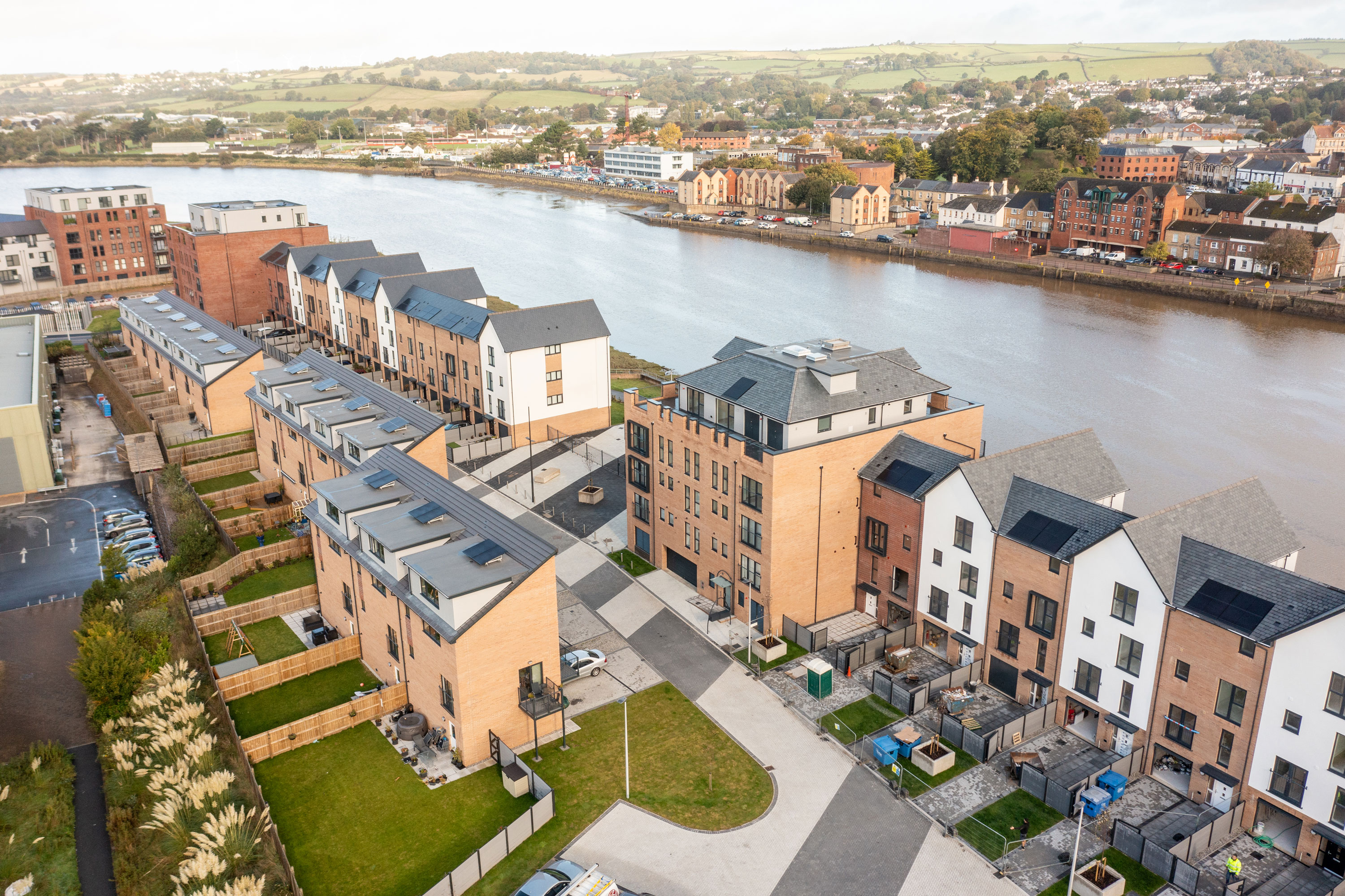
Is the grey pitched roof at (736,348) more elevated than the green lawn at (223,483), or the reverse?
the grey pitched roof at (736,348)

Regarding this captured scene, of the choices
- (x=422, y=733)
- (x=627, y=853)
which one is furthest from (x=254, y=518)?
(x=627, y=853)

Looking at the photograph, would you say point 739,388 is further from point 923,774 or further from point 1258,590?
point 1258,590

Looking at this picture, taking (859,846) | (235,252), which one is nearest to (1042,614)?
(859,846)

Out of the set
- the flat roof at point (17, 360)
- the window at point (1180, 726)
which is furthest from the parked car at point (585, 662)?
the flat roof at point (17, 360)

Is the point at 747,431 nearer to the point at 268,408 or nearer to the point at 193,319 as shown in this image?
the point at 268,408

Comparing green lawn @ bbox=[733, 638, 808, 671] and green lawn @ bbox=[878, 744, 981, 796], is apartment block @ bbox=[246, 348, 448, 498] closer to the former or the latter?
green lawn @ bbox=[733, 638, 808, 671]

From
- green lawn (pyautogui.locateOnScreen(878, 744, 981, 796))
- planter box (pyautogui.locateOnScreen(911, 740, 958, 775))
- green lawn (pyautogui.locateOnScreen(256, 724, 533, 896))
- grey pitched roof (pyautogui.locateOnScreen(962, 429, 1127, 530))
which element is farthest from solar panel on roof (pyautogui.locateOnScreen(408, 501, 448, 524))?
grey pitched roof (pyautogui.locateOnScreen(962, 429, 1127, 530))

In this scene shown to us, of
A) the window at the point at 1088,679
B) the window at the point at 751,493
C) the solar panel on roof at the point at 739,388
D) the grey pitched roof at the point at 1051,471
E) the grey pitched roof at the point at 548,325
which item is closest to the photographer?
the window at the point at 1088,679

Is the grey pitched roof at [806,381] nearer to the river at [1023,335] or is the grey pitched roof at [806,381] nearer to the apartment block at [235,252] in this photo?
the river at [1023,335]
